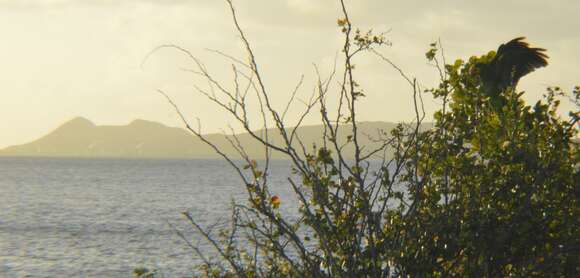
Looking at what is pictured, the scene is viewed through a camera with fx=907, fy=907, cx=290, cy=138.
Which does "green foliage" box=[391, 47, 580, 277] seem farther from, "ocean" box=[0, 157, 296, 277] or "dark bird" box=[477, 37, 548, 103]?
"ocean" box=[0, 157, 296, 277]

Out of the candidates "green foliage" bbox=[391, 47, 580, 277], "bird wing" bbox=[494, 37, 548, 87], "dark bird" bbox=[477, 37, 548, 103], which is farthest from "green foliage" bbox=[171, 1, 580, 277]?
"bird wing" bbox=[494, 37, 548, 87]

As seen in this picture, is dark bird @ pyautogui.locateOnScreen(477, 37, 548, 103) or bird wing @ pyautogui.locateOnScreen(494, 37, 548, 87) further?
bird wing @ pyautogui.locateOnScreen(494, 37, 548, 87)

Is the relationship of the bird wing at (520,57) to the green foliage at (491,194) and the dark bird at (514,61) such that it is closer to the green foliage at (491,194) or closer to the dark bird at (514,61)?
the dark bird at (514,61)

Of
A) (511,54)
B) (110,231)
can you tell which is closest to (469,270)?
(511,54)

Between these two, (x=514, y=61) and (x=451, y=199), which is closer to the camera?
(x=451, y=199)

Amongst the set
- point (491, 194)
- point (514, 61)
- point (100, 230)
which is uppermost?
point (514, 61)

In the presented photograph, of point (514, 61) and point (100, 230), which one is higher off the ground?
point (514, 61)

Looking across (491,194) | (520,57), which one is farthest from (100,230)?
(491,194)

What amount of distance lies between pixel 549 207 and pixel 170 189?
124786 mm

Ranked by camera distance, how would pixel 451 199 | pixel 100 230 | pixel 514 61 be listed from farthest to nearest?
pixel 100 230 → pixel 514 61 → pixel 451 199

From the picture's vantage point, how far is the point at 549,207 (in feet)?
25.2

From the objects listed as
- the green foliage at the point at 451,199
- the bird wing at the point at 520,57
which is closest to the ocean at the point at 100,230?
the green foliage at the point at 451,199

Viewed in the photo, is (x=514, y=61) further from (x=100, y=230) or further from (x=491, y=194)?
(x=100, y=230)

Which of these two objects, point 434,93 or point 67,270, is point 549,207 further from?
point 67,270
